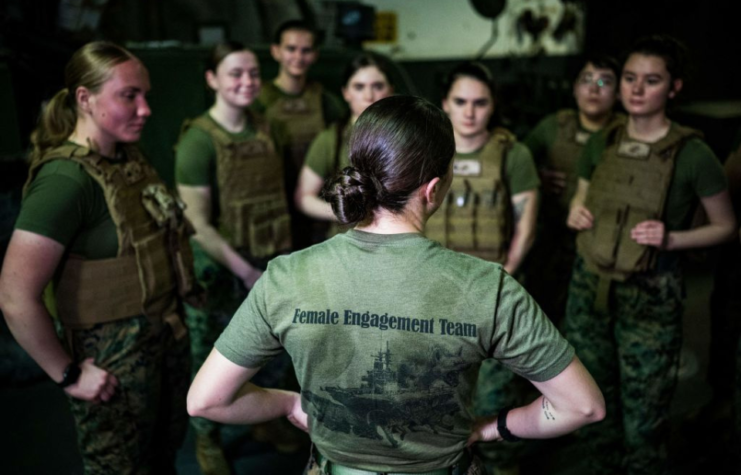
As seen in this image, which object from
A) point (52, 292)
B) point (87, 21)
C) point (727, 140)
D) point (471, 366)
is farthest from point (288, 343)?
point (727, 140)

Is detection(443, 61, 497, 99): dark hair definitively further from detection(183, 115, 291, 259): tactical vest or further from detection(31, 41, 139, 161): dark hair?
detection(31, 41, 139, 161): dark hair

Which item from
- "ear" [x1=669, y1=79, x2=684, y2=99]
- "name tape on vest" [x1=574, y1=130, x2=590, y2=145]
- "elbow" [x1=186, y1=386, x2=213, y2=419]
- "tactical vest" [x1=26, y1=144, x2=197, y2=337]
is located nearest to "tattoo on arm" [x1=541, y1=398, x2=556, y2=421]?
"elbow" [x1=186, y1=386, x2=213, y2=419]

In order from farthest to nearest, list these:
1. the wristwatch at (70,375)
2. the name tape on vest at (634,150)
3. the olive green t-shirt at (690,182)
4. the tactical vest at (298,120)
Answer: the tactical vest at (298,120) < the name tape on vest at (634,150) < the olive green t-shirt at (690,182) < the wristwatch at (70,375)

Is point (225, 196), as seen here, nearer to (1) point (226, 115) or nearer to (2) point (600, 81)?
(1) point (226, 115)

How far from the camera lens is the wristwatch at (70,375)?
5.56 feet

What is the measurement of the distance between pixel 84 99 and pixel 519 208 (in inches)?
57.4

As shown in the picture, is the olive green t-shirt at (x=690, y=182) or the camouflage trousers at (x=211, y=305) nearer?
the olive green t-shirt at (x=690, y=182)

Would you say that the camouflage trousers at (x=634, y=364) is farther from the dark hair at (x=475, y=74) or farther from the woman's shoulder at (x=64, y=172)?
the woman's shoulder at (x=64, y=172)

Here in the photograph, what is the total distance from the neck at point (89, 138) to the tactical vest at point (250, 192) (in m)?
0.74

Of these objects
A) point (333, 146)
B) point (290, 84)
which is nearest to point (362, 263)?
point (333, 146)

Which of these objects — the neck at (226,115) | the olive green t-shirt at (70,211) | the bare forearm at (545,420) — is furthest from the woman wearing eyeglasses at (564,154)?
the olive green t-shirt at (70,211)

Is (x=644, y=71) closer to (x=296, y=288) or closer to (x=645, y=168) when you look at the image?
(x=645, y=168)

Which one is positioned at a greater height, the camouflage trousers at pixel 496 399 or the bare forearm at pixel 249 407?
the bare forearm at pixel 249 407

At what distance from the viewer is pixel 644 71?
220 cm
